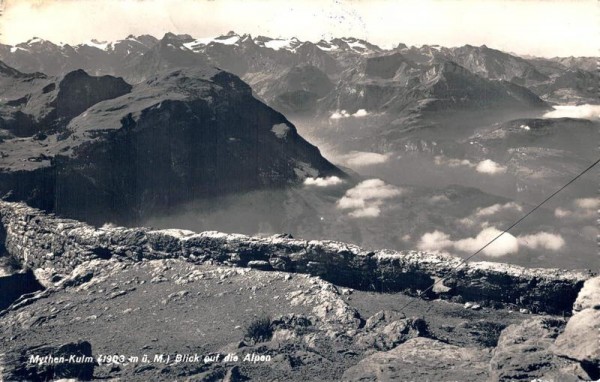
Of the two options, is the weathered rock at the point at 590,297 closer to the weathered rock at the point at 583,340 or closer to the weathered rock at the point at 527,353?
the weathered rock at the point at 583,340

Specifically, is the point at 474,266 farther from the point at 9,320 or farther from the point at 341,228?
the point at 341,228

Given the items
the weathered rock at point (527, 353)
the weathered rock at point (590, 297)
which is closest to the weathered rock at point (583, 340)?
the weathered rock at point (590, 297)

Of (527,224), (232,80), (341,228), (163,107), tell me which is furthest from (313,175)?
(527,224)

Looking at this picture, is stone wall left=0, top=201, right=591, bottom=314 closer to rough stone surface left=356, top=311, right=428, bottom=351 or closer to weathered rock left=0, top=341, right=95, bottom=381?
rough stone surface left=356, top=311, right=428, bottom=351

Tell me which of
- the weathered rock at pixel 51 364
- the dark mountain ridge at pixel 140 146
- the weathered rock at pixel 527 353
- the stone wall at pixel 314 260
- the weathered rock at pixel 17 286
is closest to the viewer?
the weathered rock at pixel 527 353

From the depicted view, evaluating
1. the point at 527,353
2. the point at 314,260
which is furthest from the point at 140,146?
the point at 527,353

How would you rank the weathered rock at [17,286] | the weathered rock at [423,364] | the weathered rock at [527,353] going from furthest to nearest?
the weathered rock at [17,286] < the weathered rock at [423,364] < the weathered rock at [527,353]
